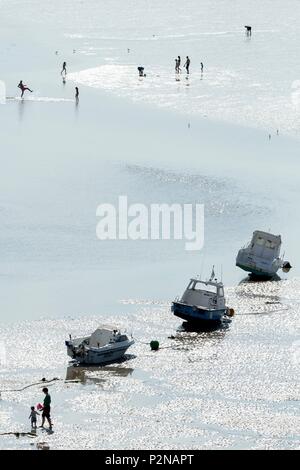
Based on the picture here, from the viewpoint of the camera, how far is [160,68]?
143000 mm

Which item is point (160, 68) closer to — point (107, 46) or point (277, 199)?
point (107, 46)

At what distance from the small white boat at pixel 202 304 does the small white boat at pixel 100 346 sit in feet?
19.7

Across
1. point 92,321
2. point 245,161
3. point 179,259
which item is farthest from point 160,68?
point 92,321

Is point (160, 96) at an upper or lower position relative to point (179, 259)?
upper

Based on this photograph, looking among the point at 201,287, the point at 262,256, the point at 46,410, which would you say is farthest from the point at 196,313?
the point at 46,410

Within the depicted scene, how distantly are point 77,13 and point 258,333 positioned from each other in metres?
114

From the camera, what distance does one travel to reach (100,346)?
71375 mm

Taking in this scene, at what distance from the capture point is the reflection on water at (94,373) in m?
68.4

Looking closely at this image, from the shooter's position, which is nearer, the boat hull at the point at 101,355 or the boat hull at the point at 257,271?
the boat hull at the point at 101,355

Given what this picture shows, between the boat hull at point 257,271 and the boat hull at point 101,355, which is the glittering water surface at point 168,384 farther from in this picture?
the boat hull at point 257,271

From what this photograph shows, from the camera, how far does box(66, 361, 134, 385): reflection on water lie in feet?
225

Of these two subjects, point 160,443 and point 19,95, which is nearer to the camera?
point 160,443

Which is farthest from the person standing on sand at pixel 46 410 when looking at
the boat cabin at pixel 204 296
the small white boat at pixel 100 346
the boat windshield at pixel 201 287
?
the boat windshield at pixel 201 287

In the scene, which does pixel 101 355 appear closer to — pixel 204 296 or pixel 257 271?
pixel 204 296
